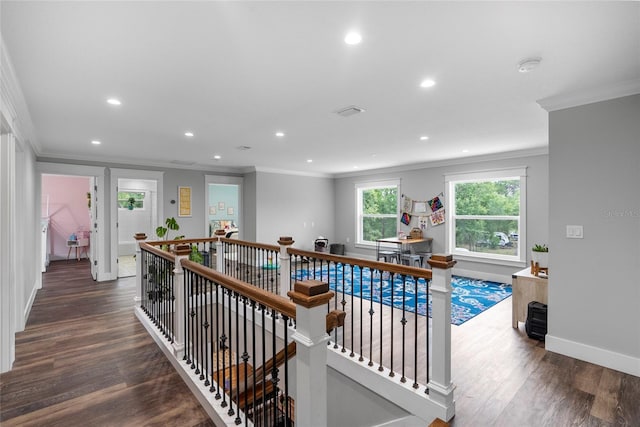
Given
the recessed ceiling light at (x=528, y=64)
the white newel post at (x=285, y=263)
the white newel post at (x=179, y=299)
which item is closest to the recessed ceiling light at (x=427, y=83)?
the recessed ceiling light at (x=528, y=64)

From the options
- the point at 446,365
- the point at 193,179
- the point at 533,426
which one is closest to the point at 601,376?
the point at 533,426

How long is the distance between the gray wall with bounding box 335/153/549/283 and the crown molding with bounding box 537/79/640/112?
2.90 m

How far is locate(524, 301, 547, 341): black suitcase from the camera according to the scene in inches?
128

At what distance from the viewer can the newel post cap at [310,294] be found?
1.20 m

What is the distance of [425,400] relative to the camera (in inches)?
84.2

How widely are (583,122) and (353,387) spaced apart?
3.22 meters

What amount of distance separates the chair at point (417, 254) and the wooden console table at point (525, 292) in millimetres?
2670

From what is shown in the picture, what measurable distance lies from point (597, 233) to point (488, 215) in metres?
3.53

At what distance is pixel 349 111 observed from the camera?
131 inches

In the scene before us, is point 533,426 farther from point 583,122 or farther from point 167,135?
point 167,135

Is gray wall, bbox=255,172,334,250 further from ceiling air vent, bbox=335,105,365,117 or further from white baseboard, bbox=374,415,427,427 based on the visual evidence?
white baseboard, bbox=374,415,427,427

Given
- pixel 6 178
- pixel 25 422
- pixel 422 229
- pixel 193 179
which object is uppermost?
pixel 193 179

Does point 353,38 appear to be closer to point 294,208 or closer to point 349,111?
point 349,111

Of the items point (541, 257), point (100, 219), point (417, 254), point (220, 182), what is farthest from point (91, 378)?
point (417, 254)
